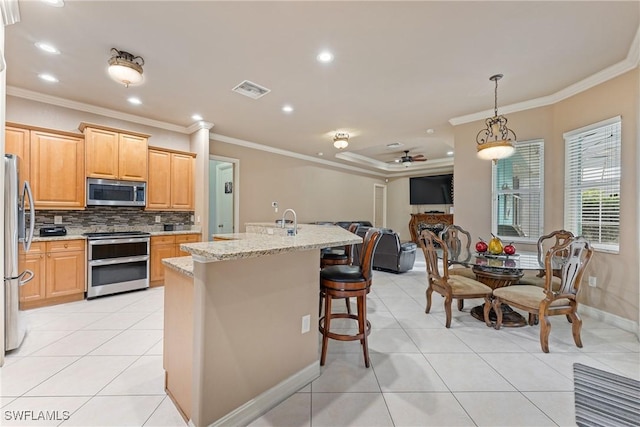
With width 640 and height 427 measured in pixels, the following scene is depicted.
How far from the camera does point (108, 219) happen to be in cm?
416

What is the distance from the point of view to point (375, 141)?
6.02 m

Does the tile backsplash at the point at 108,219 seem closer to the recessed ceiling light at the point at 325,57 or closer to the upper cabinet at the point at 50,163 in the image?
the upper cabinet at the point at 50,163

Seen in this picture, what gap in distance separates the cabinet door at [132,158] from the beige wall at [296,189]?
133 centimetres

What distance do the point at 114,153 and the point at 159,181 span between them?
0.72 meters

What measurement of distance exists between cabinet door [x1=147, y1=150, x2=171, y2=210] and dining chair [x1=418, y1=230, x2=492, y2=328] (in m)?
4.11

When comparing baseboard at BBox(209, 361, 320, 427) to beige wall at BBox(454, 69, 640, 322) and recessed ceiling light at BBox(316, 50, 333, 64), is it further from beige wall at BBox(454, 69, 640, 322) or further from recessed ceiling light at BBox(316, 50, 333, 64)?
beige wall at BBox(454, 69, 640, 322)

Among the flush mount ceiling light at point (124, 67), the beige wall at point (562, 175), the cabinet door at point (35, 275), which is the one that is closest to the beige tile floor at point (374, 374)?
the cabinet door at point (35, 275)

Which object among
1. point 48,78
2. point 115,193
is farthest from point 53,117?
point 115,193

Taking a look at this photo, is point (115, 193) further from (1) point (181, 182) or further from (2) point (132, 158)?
(1) point (181, 182)

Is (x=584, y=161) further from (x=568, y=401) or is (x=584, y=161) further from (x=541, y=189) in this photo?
(x=568, y=401)

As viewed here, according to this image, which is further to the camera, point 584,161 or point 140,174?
point 140,174

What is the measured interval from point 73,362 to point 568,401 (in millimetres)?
3685

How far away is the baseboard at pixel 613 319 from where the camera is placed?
8.88 feet

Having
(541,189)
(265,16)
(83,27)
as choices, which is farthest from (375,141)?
(83,27)
